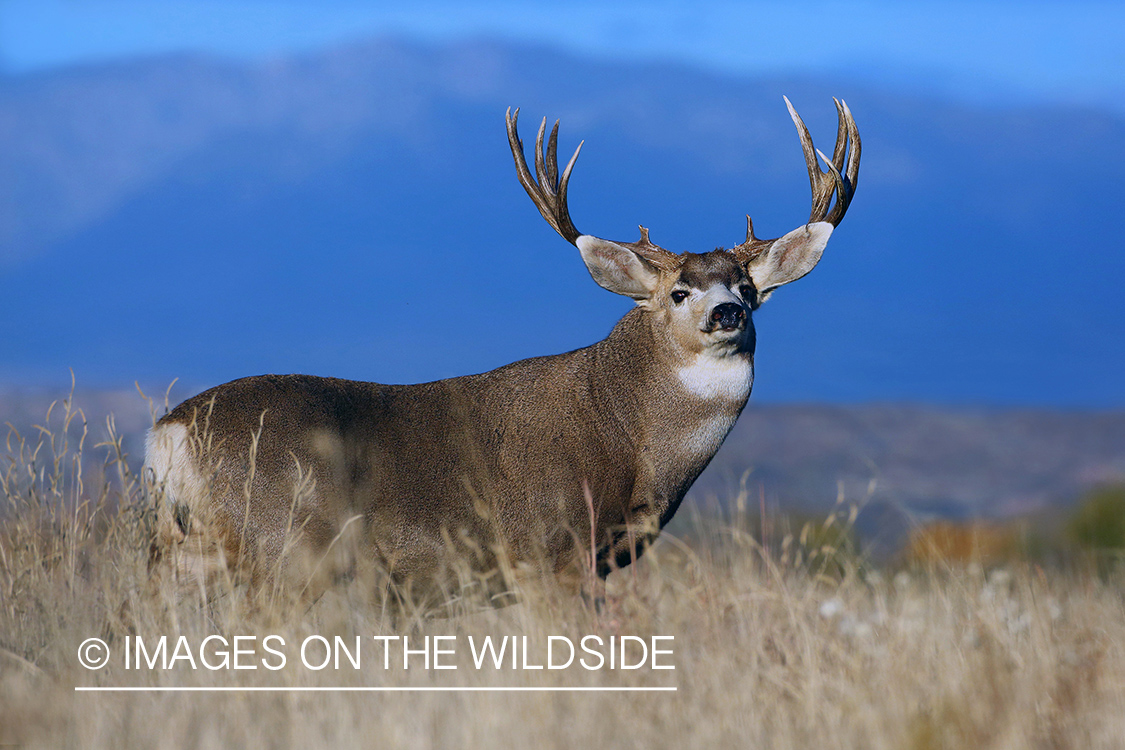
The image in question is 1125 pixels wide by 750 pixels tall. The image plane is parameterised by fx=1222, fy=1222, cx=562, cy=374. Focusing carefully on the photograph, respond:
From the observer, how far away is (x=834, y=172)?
796 centimetres

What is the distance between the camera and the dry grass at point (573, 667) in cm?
444

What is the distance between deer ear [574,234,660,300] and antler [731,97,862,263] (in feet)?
2.77

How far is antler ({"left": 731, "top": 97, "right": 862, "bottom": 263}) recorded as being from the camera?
7977mm

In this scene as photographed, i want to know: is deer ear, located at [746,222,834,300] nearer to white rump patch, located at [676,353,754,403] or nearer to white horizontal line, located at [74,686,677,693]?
white rump patch, located at [676,353,754,403]

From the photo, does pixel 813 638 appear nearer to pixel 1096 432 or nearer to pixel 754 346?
pixel 754 346

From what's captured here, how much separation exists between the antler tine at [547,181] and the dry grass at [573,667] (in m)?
2.25

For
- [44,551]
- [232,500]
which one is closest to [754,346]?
[232,500]

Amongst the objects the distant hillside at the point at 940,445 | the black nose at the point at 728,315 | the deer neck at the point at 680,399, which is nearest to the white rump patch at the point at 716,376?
the deer neck at the point at 680,399

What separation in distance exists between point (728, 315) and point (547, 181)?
6.30 feet

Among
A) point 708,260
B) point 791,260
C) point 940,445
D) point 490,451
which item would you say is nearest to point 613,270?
point 708,260

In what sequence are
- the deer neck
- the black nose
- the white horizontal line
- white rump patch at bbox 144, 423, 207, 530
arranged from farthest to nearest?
1. the deer neck
2. the black nose
3. white rump patch at bbox 144, 423, 207, 530
4. the white horizontal line

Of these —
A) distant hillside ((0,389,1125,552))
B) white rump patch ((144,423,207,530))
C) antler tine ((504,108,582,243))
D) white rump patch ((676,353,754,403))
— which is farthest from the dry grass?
distant hillside ((0,389,1125,552))

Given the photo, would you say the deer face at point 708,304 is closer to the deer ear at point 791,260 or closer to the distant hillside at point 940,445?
the deer ear at point 791,260

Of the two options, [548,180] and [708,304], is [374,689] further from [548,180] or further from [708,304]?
[548,180]
